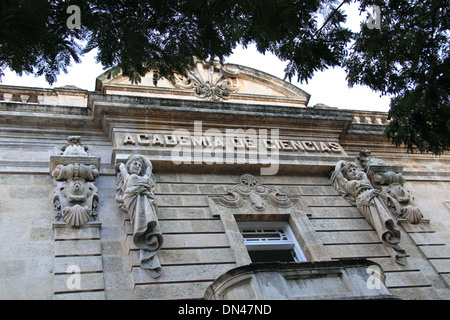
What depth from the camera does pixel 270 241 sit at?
1006cm

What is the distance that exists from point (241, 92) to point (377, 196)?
508cm

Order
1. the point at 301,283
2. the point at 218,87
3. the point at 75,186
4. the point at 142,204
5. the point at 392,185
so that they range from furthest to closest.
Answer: the point at 218,87 → the point at 392,185 → the point at 75,186 → the point at 142,204 → the point at 301,283

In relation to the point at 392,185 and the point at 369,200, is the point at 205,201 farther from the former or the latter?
the point at 392,185

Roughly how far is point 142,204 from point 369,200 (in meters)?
4.70

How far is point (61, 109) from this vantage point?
10977mm

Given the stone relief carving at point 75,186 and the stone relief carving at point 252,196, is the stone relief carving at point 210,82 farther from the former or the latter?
the stone relief carving at point 75,186

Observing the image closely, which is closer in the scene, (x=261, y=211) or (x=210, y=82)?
(x=261, y=211)

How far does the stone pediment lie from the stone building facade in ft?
0.28

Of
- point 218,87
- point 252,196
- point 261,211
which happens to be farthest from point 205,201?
point 218,87

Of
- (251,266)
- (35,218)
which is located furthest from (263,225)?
(35,218)

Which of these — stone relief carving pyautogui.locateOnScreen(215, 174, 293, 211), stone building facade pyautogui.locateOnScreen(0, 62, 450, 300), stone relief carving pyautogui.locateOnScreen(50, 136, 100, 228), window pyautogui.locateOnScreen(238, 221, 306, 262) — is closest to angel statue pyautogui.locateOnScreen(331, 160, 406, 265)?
stone building facade pyautogui.locateOnScreen(0, 62, 450, 300)

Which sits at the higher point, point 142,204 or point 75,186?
point 75,186

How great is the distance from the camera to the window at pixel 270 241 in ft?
32.5

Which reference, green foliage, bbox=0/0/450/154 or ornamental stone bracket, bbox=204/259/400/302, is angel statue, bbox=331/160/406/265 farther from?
ornamental stone bracket, bbox=204/259/400/302
